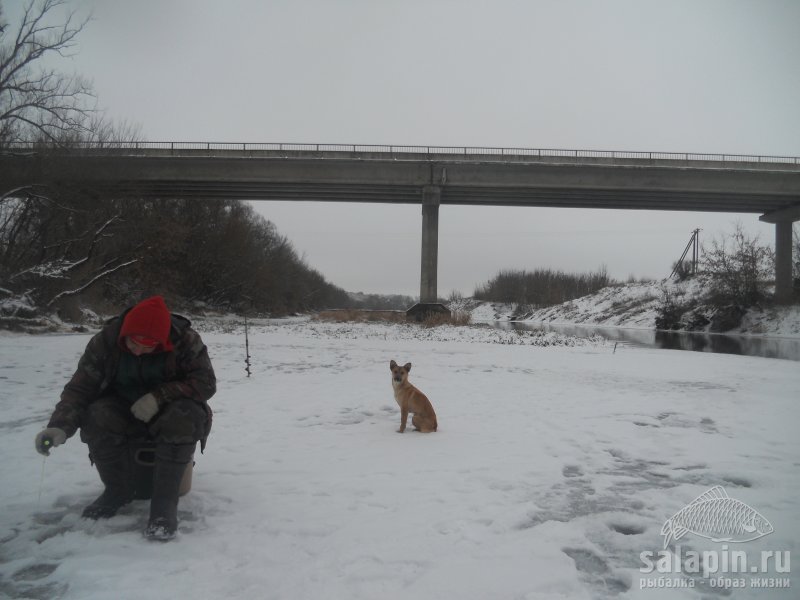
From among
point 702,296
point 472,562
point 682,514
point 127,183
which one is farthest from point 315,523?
point 702,296

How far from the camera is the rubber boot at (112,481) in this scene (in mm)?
2959

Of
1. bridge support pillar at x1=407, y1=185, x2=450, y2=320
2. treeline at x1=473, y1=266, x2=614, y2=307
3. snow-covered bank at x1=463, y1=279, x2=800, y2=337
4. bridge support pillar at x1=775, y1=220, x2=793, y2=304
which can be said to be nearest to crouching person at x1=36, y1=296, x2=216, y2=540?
bridge support pillar at x1=407, y1=185, x2=450, y2=320

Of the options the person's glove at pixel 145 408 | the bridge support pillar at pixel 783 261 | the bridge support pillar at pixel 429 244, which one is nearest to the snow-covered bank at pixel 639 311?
the bridge support pillar at pixel 783 261

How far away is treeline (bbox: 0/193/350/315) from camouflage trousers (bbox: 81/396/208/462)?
17.0m

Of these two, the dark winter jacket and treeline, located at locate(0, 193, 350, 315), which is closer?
the dark winter jacket

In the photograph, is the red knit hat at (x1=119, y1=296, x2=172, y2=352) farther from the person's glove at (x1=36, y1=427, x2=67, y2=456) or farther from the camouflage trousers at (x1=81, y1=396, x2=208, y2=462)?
the person's glove at (x1=36, y1=427, x2=67, y2=456)

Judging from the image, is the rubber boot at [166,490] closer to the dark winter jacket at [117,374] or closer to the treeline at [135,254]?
the dark winter jacket at [117,374]

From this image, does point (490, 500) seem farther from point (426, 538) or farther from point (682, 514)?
point (682, 514)

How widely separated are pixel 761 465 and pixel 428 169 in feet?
110

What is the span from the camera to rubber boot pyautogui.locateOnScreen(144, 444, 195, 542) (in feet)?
8.91

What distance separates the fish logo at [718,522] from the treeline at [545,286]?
9066 cm

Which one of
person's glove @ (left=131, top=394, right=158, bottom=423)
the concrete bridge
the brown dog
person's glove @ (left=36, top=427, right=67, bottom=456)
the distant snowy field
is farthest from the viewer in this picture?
the concrete bridge

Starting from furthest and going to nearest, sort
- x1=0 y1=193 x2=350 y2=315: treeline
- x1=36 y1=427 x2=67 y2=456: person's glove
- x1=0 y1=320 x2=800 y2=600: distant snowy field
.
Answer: x1=0 y1=193 x2=350 y2=315: treeline → x1=36 y1=427 x2=67 y2=456: person's glove → x1=0 y1=320 x2=800 y2=600: distant snowy field

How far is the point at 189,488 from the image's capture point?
11.0ft
